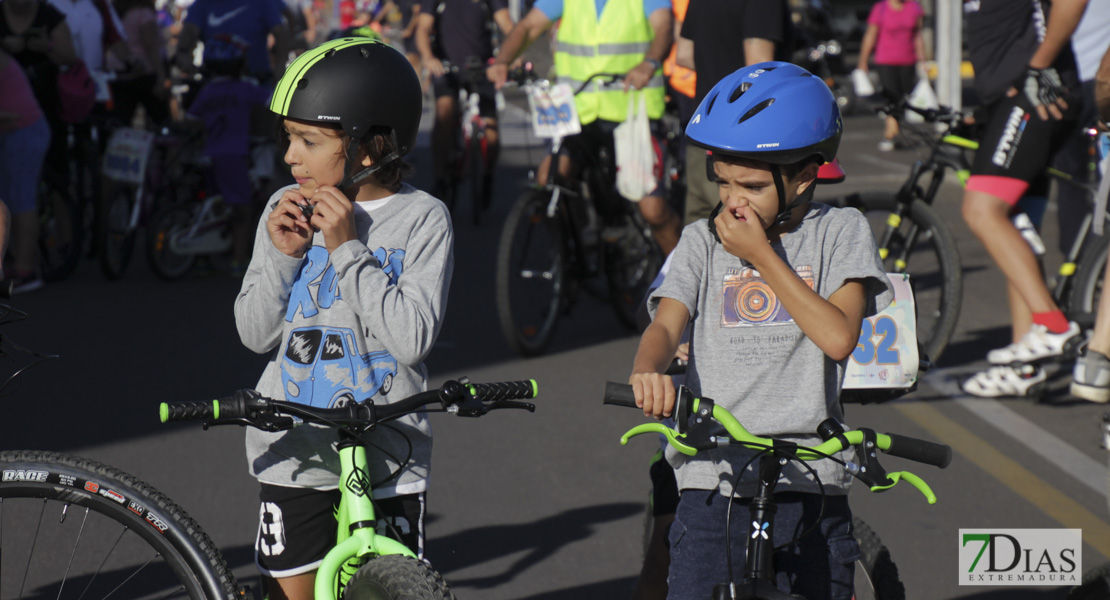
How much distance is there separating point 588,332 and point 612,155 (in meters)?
1.13

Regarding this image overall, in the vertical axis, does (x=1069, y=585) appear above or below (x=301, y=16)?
above

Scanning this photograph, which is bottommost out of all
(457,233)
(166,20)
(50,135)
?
(166,20)

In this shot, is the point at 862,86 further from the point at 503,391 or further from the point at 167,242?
the point at 503,391

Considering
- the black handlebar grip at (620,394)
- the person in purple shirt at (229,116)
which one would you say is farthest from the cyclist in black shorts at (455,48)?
the black handlebar grip at (620,394)

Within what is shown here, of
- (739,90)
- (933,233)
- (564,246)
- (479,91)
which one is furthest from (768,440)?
(479,91)

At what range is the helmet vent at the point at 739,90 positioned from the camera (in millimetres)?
2832

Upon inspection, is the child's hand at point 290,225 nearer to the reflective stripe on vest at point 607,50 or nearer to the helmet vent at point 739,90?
the helmet vent at point 739,90

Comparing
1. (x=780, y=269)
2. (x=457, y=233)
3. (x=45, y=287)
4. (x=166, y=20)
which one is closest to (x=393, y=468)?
(x=780, y=269)

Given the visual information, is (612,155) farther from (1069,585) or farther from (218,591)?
(218,591)

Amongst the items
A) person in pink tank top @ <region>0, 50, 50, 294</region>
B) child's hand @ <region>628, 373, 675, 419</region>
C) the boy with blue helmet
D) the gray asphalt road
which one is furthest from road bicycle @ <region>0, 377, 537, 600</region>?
person in pink tank top @ <region>0, 50, 50, 294</region>

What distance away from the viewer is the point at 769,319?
110 inches

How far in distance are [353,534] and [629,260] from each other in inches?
201

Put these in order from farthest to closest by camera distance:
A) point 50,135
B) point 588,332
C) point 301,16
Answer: point 301,16, point 50,135, point 588,332

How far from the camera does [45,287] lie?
9211 millimetres
